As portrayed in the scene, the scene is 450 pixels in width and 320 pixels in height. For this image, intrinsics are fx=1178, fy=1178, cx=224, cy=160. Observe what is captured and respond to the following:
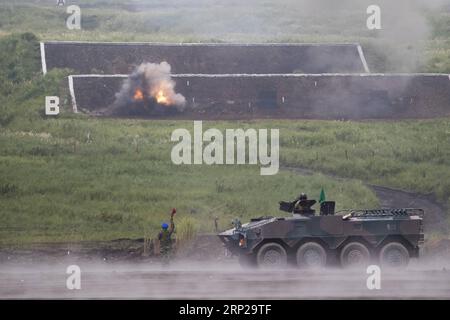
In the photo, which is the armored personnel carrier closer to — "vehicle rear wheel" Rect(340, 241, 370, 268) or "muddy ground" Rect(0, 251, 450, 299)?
"vehicle rear wheel" Rect(340, 241, 370, 268)

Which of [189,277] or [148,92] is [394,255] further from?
[148,92]

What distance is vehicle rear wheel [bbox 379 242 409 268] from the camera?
32812mm

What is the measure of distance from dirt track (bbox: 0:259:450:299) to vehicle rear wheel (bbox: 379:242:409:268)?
1.19 feet

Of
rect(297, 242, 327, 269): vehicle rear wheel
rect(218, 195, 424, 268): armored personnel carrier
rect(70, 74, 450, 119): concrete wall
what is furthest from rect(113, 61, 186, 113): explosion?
rect(297, 242, 327, 269): vehicle rear wheel

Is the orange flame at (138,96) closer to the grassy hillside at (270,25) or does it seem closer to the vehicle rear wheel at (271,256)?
the grassy hillside at (270,25)

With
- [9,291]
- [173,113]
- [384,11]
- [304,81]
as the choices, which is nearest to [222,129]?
[173,113]

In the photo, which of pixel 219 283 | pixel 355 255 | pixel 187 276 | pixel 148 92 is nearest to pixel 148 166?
pixel 148 92

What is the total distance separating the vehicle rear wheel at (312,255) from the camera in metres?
32.5

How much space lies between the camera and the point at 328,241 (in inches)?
1284

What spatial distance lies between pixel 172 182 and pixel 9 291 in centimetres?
1620

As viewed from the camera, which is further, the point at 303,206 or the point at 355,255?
the point at 303,206

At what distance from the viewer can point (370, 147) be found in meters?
49.2

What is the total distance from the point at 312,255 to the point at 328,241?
60cm
